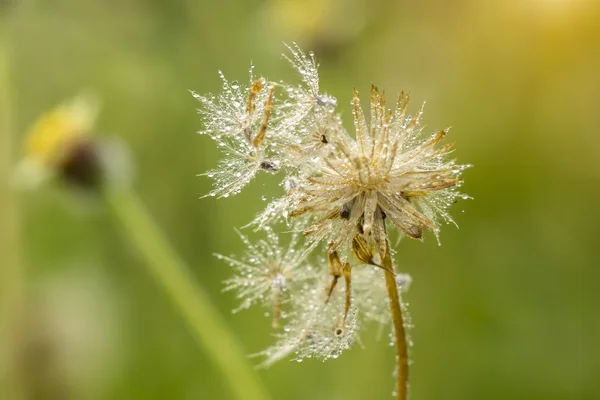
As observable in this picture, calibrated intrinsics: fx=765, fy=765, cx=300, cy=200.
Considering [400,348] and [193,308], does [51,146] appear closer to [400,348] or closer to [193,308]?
[193,308]

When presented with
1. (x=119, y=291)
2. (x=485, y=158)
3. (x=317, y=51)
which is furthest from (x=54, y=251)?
(x=485, y=158)

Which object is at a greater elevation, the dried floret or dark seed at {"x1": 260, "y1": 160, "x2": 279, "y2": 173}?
dark seed at {"x1": 260, "y1": 160, "x2": 279, "y2": 173}

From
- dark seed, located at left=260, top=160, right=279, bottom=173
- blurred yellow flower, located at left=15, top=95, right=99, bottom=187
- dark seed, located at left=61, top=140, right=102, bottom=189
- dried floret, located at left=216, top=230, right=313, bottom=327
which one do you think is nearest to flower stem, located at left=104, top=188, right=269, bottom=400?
dark seed, located at left=61, top=140, right=102, bottom=189

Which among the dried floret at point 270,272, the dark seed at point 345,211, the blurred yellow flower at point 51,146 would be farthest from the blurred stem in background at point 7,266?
the dark seed at point 345,211

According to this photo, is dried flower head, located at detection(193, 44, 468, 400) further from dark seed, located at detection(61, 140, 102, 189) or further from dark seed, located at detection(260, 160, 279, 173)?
dark seed, located at detection(61, 140, 102, 189)

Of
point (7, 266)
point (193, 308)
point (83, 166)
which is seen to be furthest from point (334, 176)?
point (7, 266)

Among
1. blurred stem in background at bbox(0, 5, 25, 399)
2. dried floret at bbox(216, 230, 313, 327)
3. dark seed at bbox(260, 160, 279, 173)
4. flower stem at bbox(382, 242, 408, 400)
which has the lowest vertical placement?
flower stem at bbox(382, 242, 408, 400)

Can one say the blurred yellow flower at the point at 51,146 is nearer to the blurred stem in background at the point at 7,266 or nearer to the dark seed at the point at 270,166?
the blurred stem in background at the point at 7,266
